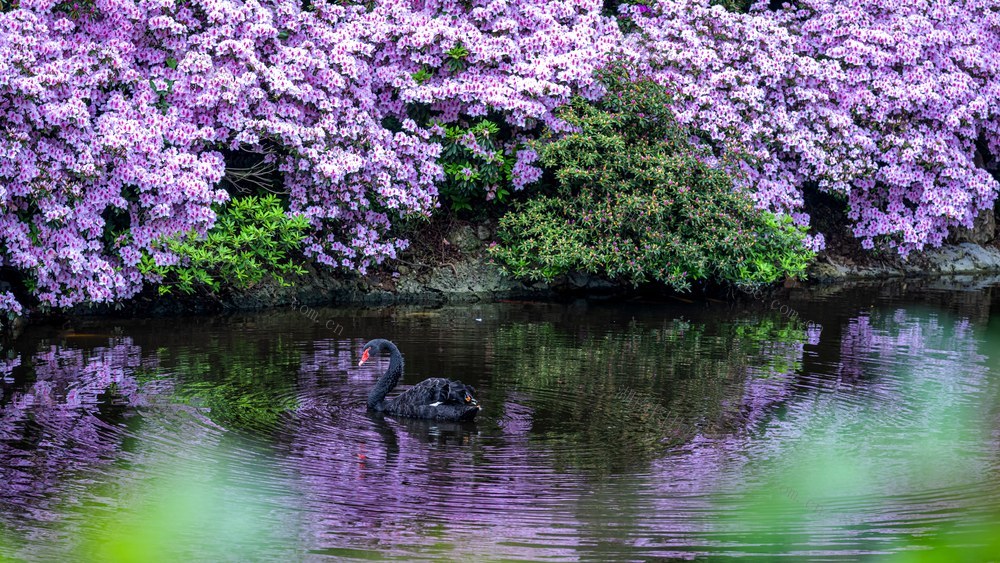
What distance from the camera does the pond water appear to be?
268 inches

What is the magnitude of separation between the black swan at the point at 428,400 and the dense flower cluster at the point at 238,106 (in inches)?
203

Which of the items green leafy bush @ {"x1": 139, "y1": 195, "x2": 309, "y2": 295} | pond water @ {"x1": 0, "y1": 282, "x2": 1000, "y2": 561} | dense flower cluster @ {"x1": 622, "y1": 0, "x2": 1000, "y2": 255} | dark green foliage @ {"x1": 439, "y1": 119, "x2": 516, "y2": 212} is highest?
dense flower cluster @ {"x1": 622, "y1": 0, "x2": 1000, "y2": 255}

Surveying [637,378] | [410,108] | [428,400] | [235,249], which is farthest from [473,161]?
[428,400]

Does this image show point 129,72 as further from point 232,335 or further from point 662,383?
point 662,383

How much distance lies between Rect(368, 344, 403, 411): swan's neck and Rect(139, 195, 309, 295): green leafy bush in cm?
481

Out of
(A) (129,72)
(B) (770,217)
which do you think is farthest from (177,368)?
(B) (770,217)

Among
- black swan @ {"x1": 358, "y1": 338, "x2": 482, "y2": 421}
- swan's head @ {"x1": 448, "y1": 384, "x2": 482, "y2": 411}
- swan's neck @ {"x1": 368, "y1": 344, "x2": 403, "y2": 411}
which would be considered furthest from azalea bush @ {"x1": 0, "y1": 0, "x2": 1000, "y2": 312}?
swan's head @ {"x1": 448, "y1": 384, "x2": 482, "y2": 411}

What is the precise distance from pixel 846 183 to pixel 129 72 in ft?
36.7

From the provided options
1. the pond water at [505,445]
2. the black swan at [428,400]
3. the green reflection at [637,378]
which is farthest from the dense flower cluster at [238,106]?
the black swan at [428,400]

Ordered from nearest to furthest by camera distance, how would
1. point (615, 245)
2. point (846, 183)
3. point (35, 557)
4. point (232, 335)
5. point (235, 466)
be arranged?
point (35, 557)
point (235, 466)
point (232, 335)
point (615, 245)
point (846, 183)

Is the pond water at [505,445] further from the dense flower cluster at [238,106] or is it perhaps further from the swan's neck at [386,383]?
the dense flower cluster at [238,106]

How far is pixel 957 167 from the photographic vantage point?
20.2 m

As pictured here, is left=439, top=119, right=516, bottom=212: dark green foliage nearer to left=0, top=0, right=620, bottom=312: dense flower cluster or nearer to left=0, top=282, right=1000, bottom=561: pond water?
left=0, top=0, right=620, bottom=312: dense flower cluster

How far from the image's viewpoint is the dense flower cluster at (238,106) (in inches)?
529
